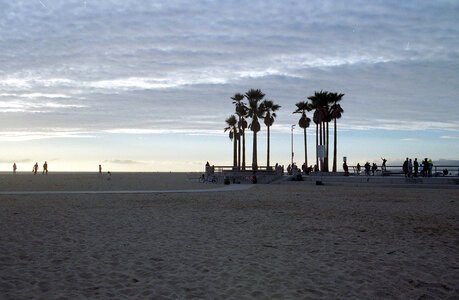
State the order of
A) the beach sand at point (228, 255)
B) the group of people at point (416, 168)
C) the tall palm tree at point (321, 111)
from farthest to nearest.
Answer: the tall palm tree at point (321, 111)
the group of people at point (416, 168)
the beach sand at point (228, 255)

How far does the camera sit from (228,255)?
8922mm

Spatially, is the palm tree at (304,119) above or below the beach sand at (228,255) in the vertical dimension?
above

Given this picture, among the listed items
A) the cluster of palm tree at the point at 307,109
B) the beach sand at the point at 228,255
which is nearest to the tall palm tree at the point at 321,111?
the cluster of palm tree at the point at 307,109

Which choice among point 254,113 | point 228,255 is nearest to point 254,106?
point 254,113

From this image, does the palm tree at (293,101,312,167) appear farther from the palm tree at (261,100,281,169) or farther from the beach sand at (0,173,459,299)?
the beach sand at (0,173,459,299)

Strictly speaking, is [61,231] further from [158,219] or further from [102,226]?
[158,219]

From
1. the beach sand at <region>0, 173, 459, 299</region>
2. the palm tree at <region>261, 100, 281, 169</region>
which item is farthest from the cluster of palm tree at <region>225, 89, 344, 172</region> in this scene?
the beach sand at <region>0, 173, 459, 299</region>

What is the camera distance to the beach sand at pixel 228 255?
21.7 feet

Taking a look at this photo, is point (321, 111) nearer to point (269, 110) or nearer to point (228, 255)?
point (269, 110)

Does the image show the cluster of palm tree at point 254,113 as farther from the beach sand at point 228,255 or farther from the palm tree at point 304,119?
the beach sand at point 228,255

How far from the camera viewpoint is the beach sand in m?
6.63

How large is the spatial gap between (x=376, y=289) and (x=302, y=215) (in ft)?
28.8

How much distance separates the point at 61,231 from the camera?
38.6 ft

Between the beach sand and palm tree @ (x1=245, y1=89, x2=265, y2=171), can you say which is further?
palm tree @ (x1=245, y1=89, x2=265, y2=171)
